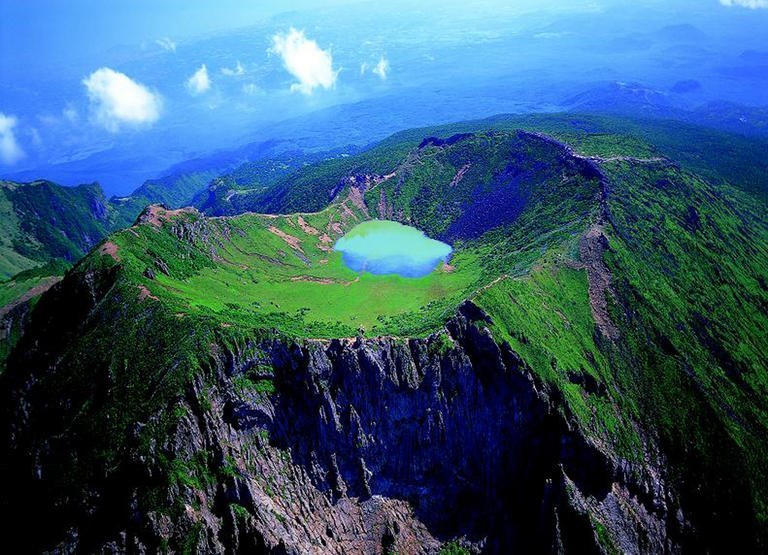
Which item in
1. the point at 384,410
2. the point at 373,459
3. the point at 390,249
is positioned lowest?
the point at 390,249

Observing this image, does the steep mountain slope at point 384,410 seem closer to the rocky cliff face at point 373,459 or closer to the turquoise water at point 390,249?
the rocky cliff face at point 373,459

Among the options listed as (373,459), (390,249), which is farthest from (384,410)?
(390,249)

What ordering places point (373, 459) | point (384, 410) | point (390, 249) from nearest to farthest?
1. point (373, 459)
2. point (384, 410)
3. point (390, 249)

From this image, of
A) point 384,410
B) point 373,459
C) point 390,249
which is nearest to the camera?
point 373,459

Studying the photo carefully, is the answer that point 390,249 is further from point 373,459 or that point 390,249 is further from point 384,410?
point 373,459

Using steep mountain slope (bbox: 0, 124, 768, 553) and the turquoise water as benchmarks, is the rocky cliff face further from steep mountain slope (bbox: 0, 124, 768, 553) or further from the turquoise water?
the turquoise water

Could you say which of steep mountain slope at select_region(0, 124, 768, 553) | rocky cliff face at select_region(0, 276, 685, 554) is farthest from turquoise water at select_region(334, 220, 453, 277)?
rocky cliff face at select_region(0, 276, 685, 554)

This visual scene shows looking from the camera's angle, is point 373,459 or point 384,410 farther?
point 384,410
